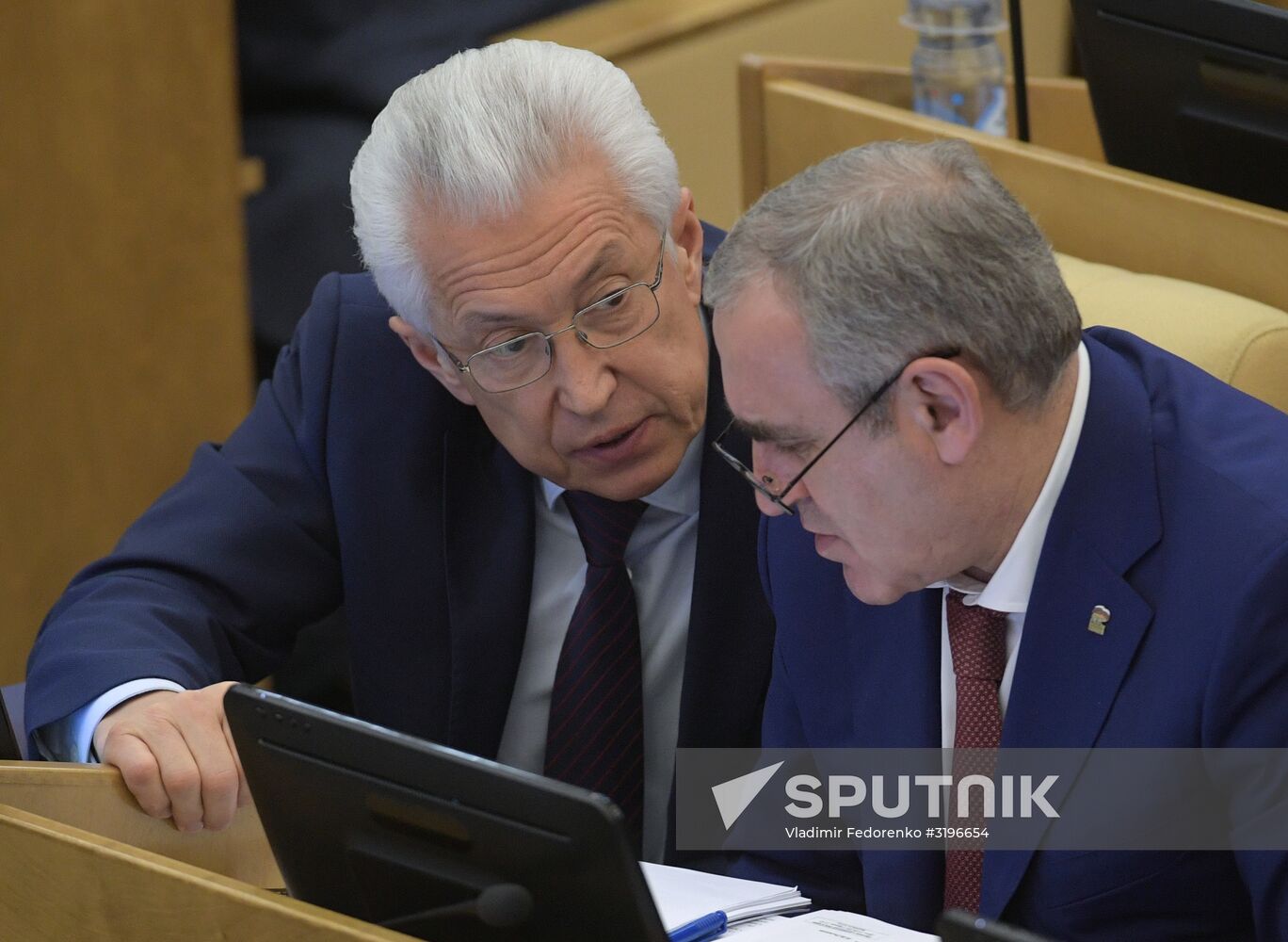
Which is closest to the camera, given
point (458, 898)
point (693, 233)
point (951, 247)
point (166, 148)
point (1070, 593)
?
point (458, 898)

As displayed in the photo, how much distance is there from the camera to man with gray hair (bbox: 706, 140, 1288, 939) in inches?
48.7

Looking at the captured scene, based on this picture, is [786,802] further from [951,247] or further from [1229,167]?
[1229,167]

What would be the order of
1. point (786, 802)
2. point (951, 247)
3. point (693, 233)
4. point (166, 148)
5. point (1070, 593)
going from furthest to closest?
point (166, 148) < point (693, 233) < point (786, 802) < point (1070, 593) < point (951, 247)

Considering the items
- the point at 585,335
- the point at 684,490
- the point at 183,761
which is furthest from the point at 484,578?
the point at 183,761

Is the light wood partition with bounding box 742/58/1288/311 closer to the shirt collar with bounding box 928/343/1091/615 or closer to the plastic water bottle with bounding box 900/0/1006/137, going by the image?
the plastic water bottle with bounding box 900/0/1006/137

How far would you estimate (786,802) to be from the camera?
64.8 inches

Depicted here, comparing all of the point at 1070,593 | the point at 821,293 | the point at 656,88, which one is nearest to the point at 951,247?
the point at 821,293

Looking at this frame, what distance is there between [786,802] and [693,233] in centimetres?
60

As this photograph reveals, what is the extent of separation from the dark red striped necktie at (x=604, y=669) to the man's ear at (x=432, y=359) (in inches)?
7.4

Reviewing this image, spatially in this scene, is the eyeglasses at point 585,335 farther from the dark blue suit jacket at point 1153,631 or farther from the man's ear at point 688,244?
the dark blue suit jacket at point 1153,631

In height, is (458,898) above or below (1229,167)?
below

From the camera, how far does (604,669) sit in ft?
6.01

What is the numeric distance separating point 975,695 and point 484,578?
0.65 meters

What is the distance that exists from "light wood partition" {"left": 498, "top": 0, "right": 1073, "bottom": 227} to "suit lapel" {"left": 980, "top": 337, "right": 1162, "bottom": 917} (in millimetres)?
1861
